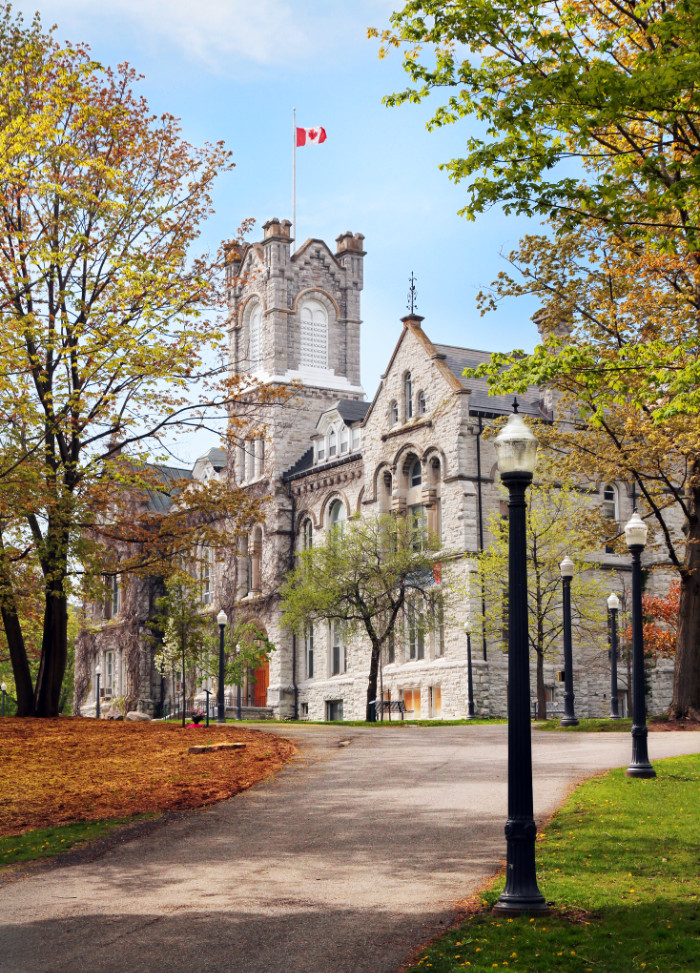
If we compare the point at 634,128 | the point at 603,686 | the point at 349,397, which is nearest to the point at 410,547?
the point at 603,686

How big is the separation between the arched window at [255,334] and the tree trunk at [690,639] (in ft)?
109

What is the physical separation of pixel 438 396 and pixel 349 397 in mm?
14777

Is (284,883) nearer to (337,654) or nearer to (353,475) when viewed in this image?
(353,475)

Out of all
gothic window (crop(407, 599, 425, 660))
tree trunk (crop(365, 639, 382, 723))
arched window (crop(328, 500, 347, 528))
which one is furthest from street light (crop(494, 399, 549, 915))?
arched window (crop(328, 500, 347, 528))

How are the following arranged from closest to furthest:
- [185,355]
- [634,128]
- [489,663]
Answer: [634,128] < [185,355] < [489,663]

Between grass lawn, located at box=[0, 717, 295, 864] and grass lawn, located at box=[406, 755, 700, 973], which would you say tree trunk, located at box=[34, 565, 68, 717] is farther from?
grass lawn, located at box=[406, 755, 700, 973]

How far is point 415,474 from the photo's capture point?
4450 cm

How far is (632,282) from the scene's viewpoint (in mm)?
26281

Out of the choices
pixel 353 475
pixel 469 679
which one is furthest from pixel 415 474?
pixel 469 679

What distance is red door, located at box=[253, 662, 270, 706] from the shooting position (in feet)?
175

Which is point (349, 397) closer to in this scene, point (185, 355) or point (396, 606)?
point (396, 606)

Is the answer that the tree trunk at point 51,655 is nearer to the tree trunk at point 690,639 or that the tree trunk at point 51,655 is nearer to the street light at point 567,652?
the street light at point 567,652

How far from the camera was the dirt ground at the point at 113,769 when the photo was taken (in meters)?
14.5

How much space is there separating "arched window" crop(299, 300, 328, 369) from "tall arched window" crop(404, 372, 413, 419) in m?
12.6
